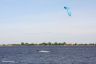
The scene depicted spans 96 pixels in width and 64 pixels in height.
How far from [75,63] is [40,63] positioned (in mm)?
11676

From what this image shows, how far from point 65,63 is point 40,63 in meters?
8.37

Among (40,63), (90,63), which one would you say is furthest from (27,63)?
(90,63)

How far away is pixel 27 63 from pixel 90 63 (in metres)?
21.1

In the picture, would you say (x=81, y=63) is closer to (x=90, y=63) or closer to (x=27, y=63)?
(x=90, y=63)

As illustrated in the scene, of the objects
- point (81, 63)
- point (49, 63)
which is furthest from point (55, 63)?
point (81, 63)

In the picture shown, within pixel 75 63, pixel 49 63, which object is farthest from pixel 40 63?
pixel 75 63

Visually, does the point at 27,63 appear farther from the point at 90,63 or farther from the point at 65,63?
the point at 90,63

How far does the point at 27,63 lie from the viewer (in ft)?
367

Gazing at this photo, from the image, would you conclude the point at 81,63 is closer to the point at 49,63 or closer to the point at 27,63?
the point at 49,63

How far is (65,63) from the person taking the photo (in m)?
113

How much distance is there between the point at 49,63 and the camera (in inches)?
4437

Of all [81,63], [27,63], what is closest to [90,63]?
[81,63]

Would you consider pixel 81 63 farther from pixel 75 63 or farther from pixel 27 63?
pixel 27 63

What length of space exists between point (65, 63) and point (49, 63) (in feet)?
17.7
